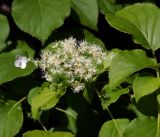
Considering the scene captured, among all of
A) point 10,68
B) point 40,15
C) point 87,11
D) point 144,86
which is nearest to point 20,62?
point 10,68

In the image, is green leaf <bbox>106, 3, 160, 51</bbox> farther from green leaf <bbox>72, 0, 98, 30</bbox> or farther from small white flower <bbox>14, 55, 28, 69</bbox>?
small white flower <bbox>14, 55, 28, 69</bbox>

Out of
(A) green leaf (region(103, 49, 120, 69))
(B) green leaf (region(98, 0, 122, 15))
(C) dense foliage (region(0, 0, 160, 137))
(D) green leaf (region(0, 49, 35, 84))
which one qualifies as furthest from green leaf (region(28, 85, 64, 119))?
(B) green leaf (region(98, 0, 122, 15))

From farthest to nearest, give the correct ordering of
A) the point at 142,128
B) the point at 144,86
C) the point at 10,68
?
the point at 10,68
the point at 142,128
the point at 144,86

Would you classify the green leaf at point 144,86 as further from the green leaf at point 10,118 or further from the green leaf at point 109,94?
the green leaf at point 10,118

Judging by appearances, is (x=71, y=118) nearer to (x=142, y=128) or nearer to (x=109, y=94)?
(x=109, y=94)

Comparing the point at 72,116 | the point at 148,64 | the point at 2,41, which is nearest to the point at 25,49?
the point at 2,41
